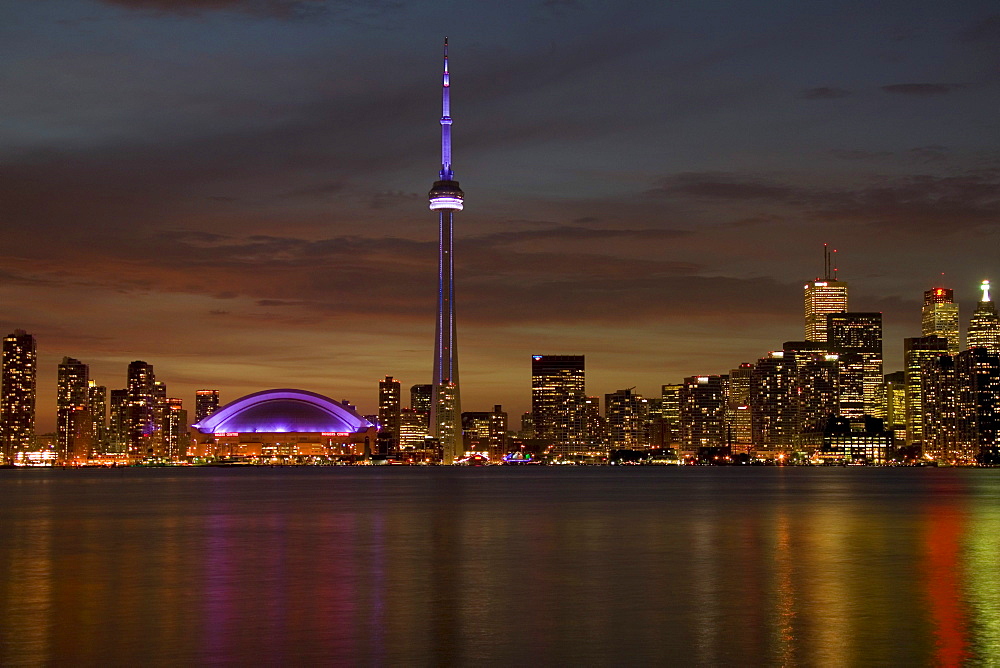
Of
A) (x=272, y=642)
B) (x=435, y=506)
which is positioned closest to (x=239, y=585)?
(x=272, y=642)

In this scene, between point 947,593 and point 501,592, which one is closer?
point 947,593

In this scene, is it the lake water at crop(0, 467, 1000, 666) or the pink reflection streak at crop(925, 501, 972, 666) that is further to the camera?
the lake water at crop(0, 467, 1000, 666)

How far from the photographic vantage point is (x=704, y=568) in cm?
4659

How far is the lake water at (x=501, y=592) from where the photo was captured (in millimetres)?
28078

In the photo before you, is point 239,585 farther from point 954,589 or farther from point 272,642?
point 954,589

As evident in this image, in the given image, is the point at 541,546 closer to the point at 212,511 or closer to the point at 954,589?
the point at 954,589

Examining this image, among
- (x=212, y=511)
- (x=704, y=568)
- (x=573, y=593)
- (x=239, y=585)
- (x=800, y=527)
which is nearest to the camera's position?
(x=573, y=593)

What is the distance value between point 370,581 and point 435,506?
2312 inches

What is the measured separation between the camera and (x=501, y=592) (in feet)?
127

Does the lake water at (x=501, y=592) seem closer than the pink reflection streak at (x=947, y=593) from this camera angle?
No

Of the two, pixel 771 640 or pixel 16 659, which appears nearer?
pixel 16 659

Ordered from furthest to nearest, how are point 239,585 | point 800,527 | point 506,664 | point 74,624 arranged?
1. point 800,527
2. point 239,585
3. point 74,624
4. point 506,664

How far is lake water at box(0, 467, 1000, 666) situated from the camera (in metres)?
28.1

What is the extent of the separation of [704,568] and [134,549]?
2577 centimetres
